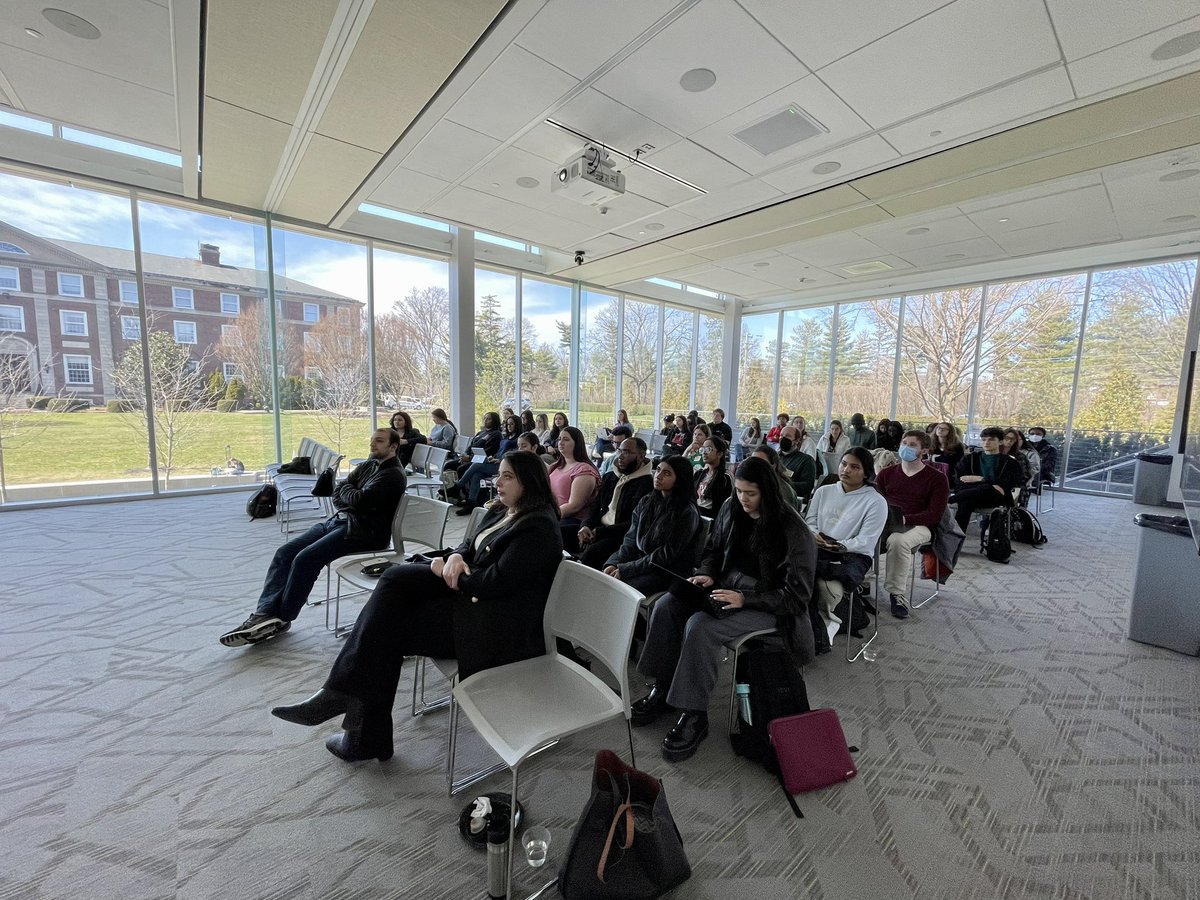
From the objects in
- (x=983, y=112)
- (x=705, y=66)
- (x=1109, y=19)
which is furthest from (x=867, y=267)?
(x=705, y=66)

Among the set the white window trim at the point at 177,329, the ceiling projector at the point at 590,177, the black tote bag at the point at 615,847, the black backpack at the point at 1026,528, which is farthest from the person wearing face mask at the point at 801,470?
the white window trim at the point at 177,329

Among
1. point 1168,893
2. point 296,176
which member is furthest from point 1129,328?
point 296,176

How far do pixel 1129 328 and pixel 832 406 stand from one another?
193 inches

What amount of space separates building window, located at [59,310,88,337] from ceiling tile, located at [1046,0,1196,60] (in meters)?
9.61

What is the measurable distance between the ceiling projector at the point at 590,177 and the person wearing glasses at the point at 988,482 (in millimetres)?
4859

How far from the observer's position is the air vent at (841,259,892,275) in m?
8.59

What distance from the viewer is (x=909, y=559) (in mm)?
3807

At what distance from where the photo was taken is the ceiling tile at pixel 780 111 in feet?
12.4

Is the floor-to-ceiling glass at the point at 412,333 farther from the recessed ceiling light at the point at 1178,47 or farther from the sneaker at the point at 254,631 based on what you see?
the recessed ceiling light at the point at 1178,47

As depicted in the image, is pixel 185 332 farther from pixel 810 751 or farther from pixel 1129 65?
pixel 1129 65

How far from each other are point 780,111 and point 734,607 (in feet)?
12.8


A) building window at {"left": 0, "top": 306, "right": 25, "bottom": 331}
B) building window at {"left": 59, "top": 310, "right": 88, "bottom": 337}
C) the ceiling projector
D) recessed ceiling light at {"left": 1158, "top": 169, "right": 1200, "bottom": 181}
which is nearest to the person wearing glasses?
recessed ceiling light at {"left": 1158, "top": 169, "right": 1200, "bottom": 181}

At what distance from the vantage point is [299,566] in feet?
10.3

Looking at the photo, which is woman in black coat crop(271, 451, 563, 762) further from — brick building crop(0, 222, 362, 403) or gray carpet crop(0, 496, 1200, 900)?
brick building crop(0, 222, 362, 403)
